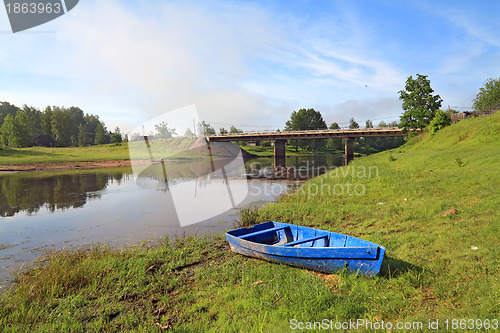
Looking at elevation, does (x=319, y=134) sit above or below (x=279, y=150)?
above

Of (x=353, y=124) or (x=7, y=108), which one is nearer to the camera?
(x=7, y=108)

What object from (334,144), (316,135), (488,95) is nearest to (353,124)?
(334,144)

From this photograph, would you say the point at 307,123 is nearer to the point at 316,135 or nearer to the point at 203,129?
the point at 316,135

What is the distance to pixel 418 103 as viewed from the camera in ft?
187

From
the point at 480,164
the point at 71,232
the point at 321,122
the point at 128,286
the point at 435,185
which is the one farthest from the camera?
the point at 321,122

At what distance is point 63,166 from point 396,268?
7124 centimetres

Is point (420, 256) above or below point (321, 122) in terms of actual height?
below

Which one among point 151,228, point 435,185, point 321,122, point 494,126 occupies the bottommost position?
point 151,228

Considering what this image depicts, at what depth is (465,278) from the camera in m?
7.01

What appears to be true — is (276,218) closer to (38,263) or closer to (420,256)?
(420,256)

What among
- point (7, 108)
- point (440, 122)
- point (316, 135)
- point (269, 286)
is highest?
point (7, 108)

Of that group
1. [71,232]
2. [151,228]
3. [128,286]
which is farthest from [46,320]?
[71,232]

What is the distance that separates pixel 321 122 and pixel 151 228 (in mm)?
128649

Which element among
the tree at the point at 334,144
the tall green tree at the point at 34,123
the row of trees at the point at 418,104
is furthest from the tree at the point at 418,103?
the tall green tree at the point at 34,123
